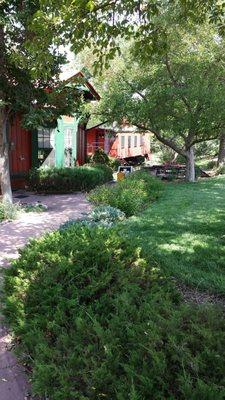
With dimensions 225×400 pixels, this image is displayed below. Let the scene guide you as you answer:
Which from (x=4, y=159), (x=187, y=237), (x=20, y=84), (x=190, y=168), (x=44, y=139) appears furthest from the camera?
(x=190, y=168)

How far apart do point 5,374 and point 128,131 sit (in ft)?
89.4

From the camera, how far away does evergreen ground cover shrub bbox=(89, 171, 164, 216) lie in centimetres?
991

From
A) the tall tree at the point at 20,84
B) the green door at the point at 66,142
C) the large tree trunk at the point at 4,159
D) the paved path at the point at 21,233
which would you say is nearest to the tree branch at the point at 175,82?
the green door at the point at 66,142

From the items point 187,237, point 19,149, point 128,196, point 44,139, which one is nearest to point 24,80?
point 128,196

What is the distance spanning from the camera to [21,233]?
27.3 feet

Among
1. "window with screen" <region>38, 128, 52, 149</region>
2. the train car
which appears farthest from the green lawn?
the train car

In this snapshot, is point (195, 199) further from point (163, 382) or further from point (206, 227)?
point (163, 382)

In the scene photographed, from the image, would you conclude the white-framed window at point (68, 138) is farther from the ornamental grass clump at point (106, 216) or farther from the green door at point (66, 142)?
the ornamental grass clump at point (106, 216)

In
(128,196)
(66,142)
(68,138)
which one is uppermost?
(68,138)

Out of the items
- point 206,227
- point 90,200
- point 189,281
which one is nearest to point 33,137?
point 90,200

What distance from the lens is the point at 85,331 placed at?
122 inches

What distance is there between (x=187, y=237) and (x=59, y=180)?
8319mm

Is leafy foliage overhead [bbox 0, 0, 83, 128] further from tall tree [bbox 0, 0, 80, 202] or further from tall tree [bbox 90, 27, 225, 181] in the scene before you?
tall tree [bbox 90, 27, 225, 181]

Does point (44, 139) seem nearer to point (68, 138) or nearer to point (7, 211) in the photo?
point (68, 138)
